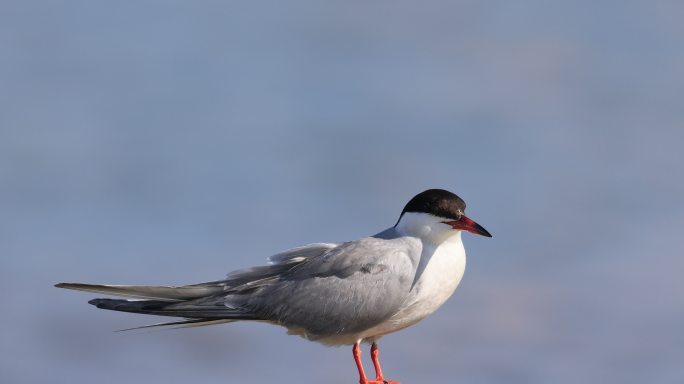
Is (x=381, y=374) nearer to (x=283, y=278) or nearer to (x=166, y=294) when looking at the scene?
(x=283, y=278)

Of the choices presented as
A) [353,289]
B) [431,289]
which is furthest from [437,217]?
[353,289]

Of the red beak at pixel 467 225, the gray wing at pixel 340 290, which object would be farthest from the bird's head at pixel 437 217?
the gray wing at pixel 340 290

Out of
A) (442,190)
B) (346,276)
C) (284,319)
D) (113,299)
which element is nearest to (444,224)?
(442,190)

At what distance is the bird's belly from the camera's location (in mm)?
9406

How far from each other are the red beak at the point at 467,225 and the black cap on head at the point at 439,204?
4cm

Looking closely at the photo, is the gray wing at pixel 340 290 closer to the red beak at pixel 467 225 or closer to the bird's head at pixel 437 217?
the bird's head at pixel 437 217

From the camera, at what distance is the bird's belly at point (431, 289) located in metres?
9.41

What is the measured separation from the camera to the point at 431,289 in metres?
9.45

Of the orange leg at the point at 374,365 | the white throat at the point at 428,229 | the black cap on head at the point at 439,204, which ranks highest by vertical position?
the black cap on head at the point at 439,204

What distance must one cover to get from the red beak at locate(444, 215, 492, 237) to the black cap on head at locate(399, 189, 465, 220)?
4cm

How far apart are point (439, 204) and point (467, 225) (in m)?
0.30

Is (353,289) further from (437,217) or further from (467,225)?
(467,225)

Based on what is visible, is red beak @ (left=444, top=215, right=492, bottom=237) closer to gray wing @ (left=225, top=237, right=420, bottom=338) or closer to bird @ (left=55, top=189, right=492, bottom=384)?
bird @ (left=55, top=189, right=492, bottom=384)

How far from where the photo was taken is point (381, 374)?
985 centimetres
